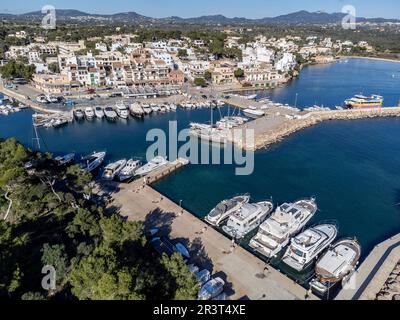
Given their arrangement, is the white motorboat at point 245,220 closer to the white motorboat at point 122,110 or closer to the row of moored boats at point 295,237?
the row of moored boats at point 295,237

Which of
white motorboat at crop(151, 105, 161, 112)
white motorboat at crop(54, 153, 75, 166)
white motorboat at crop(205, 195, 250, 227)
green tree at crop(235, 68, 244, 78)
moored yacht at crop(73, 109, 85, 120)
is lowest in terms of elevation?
white motorboat at crop(205, 195, 250, 227)

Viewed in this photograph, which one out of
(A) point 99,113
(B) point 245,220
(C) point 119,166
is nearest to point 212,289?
(B) point 245,220

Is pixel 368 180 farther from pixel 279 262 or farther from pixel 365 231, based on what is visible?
pixel 279 262

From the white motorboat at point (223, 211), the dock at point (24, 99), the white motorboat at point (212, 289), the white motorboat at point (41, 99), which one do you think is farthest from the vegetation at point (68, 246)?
the white motorboat at point (41, 99)

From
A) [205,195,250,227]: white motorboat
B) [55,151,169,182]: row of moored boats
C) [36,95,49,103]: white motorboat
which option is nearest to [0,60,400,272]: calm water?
[205,195,250,227]: white motorboat

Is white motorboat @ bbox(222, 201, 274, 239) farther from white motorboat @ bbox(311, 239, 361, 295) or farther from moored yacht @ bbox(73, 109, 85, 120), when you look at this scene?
moored yacht @ bbox(73, 109, 85, 120)

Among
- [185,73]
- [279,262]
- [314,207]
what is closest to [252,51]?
[185,73]

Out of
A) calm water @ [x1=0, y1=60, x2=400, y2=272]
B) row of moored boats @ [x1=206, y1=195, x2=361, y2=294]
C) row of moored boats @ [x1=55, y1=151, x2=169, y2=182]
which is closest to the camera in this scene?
row of moored boats @ [x1=206, y1=195, x2=361, y2=294]
